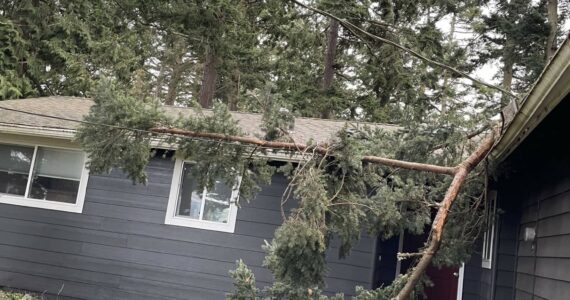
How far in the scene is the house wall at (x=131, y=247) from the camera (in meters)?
7.25

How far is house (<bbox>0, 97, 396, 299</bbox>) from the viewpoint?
7266 millimetres

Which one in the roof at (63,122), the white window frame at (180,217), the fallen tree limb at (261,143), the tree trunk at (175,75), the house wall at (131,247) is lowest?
the house wall at (131,247)

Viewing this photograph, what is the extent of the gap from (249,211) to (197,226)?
81cm

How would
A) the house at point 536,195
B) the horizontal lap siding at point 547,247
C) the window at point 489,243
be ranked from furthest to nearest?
1. the window at point 489,243
2. the horizontal lap siding at point 547,247
3. the house at point 536,195

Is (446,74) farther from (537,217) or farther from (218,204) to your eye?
(537,217)

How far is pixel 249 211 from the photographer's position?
23.9 ft

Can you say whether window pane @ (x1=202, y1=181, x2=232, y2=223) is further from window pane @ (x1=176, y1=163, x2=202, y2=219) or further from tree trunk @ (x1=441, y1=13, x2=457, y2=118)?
tree trunk @ (x1=441, y1=13, x2=457, y2=118)

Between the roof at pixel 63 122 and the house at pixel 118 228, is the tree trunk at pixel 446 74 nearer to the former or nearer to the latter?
the roof at pixel 63 122

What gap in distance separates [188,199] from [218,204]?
49 cm

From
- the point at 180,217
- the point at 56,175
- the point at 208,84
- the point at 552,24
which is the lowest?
the point at 180,217

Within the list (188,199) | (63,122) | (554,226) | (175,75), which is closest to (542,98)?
(554,226)

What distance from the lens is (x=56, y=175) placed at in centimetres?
798

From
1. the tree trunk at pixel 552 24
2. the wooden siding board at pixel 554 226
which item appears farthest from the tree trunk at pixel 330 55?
the wooden siding board at pixel 554 226

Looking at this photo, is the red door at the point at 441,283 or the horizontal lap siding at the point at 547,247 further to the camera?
the red door at the point at 441,283
